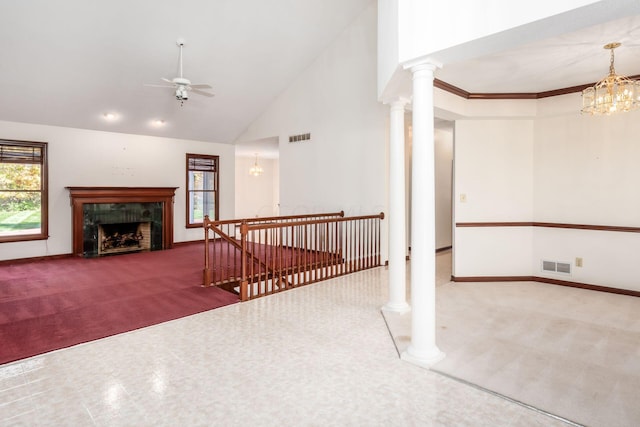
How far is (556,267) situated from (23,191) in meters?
9.67

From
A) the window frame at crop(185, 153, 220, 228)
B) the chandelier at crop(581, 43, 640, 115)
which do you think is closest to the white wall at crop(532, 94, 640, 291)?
the chandelier at crop(581, 43, 640, 115)

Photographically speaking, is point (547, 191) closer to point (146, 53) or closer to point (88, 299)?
point (88, 299)

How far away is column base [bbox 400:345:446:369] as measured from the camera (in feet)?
9.44

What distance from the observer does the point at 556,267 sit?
17.5 ft

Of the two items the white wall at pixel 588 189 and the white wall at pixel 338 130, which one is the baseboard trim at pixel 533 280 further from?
the white wall at pixel 338 130

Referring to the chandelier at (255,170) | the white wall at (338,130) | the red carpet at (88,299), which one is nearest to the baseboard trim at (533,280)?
the white wall at (338,130)

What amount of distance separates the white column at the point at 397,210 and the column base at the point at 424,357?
1078mm

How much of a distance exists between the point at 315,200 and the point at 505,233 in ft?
12.8

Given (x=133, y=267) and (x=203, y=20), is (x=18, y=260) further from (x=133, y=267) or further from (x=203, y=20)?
(x=203, y=20)

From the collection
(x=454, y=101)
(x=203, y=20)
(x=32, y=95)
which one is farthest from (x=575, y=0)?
(x=32, y=95)

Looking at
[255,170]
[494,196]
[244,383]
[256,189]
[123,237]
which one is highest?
[255,170]

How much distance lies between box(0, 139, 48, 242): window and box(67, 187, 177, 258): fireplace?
56 centimetres

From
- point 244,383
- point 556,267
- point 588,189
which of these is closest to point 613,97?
point 588,189

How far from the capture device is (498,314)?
13.2ft
